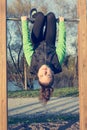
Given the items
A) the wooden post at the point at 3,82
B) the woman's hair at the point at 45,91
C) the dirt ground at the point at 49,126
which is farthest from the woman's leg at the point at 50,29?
the dirt ground at the point at 49,126

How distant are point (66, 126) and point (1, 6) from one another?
2712 millimetres

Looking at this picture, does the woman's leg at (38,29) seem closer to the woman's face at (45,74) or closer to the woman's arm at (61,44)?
the woman's arm at (61,44)

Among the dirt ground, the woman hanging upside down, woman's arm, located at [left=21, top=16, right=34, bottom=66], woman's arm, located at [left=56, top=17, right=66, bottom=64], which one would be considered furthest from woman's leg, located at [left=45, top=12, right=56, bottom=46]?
the dirt ground

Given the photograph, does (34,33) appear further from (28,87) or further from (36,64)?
(28,87)

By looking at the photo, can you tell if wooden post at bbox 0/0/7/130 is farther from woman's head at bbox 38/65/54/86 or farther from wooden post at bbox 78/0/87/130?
wooden post at bbox 78/0/87/130

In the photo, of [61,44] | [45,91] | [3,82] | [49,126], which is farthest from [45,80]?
[49,126]

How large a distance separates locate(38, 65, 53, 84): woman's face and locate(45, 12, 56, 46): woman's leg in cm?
46

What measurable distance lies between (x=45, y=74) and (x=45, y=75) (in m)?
0.01

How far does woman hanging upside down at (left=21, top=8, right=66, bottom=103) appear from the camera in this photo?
16.1ft

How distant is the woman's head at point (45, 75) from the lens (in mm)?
4895

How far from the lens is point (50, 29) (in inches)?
204

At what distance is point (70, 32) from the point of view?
62.9ft

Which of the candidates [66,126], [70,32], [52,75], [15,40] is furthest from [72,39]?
[52,75]

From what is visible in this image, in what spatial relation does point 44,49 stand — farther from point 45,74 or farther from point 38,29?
point 45,74
